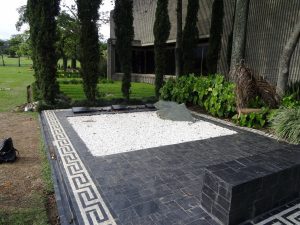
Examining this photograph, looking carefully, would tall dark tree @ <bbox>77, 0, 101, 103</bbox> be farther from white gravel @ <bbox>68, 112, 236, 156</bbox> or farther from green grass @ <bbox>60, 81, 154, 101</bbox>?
white gravel @ <bbox>68, 112, 236, 156</bbox>

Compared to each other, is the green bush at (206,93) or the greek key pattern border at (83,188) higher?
the green bush at (206,93)

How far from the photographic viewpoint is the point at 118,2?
29.2 ft

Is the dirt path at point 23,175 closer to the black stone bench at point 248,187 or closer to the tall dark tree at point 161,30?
the black stone bench at point 248,187

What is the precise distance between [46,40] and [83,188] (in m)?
6.20

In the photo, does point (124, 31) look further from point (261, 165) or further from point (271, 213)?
point (271, 213)

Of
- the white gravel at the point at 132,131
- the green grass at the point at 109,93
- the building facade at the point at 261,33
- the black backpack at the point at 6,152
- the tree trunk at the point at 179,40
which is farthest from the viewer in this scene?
the green grass at the point at 109,93

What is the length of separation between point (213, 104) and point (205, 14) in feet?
24.8

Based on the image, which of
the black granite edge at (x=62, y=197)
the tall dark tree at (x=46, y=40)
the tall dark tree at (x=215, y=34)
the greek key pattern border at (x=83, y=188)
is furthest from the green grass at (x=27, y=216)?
the tall dark tree at (x=215, y=34)

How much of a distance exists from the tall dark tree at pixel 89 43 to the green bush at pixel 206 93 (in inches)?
104

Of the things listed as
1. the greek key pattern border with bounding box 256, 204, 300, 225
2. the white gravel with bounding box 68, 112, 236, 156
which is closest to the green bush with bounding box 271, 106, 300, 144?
the white gravel with bounding box 68, 112, 236, 156

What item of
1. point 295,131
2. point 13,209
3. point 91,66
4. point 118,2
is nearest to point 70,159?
point 13,209

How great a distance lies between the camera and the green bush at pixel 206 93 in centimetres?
711

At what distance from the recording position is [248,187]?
8.19 ft

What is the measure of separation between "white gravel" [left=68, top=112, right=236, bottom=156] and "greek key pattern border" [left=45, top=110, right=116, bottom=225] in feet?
1.37
